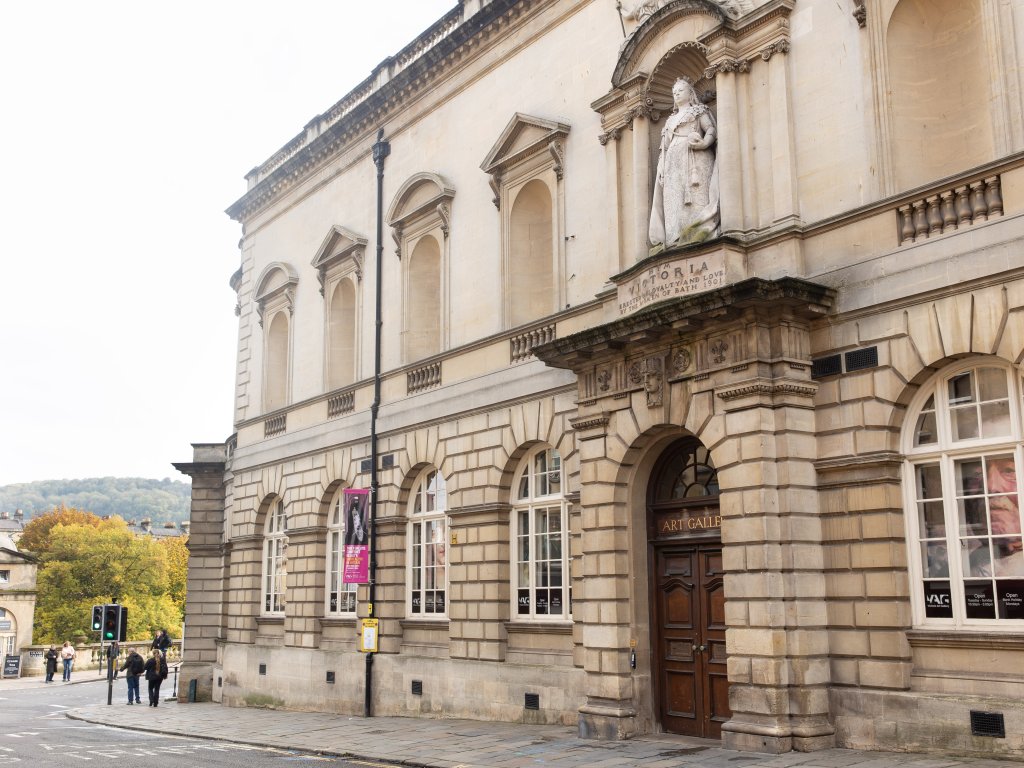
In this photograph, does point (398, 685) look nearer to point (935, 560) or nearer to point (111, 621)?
point (935, 560)

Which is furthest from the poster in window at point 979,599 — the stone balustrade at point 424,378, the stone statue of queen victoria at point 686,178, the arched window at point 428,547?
the stone balustrade at point 424,378

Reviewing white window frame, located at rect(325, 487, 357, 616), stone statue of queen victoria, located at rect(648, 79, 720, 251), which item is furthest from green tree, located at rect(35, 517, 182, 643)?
stone statue of queen victoria, located at rect(648, 79, 720, 251)

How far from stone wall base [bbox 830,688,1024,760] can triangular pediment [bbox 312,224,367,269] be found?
52.5 ft

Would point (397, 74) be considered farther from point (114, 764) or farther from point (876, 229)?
point (114, 764)

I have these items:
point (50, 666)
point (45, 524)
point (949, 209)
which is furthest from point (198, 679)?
point (45, 524)

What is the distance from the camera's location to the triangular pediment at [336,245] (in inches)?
1027

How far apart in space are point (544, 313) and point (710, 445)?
6.53 m

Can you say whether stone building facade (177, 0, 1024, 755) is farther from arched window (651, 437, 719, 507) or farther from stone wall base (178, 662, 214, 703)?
stone wall base (178, 662, 214, 703)

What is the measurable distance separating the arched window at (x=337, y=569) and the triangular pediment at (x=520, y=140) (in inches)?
320

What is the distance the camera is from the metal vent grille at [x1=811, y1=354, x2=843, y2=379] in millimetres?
14633

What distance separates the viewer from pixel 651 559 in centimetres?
1697

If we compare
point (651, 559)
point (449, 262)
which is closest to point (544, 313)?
point (449, 262)

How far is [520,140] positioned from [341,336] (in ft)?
27.3

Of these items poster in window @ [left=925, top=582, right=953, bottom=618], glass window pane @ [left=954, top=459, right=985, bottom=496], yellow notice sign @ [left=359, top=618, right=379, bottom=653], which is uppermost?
glass window pane @ [left=954, top=459, right=985, bottom=496]
